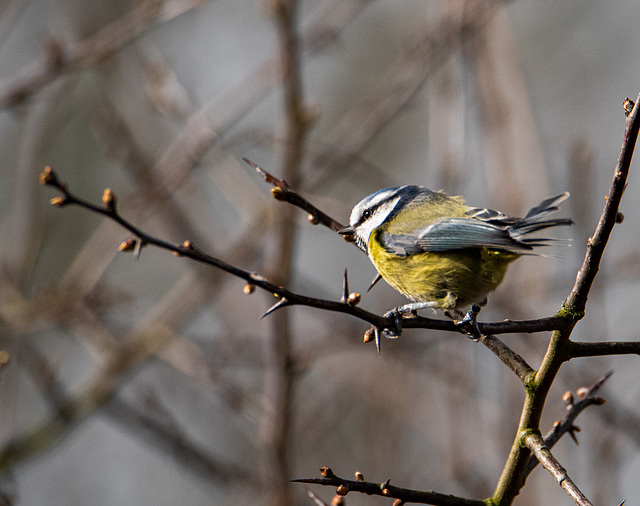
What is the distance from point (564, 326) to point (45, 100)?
3.66 m

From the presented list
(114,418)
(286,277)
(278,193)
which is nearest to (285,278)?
(286,277)

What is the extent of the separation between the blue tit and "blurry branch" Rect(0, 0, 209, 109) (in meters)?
1.80

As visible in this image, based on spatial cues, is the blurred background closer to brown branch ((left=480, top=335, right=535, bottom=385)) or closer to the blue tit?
the blue tit

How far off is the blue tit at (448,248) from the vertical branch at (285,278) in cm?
94

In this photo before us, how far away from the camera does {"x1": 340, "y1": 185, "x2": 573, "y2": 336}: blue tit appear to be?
7.58 ft

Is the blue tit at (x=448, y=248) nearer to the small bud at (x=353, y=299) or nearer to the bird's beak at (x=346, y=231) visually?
the bird's beak at (x=346, y=231)

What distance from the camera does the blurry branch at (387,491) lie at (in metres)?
1.37

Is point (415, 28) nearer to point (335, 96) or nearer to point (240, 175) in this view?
point (335, 96)

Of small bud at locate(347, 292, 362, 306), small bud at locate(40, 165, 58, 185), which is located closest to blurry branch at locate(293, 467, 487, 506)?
small bud at locate(347, 292, 362, 306)

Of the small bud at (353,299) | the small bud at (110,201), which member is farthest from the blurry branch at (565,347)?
the small bud at (110,201)

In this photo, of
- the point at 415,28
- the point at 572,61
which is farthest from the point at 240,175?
the point at 572,61

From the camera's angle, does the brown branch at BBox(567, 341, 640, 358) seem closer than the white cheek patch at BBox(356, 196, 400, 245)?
Yes

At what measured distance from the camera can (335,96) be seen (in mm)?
8258

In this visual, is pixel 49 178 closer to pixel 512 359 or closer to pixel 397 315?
pixel 397 315
